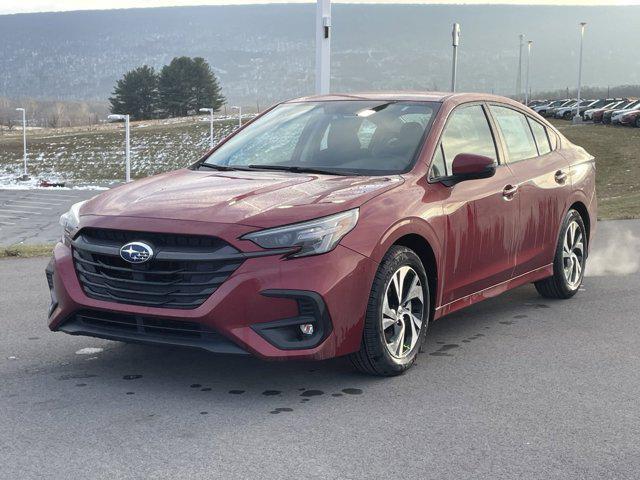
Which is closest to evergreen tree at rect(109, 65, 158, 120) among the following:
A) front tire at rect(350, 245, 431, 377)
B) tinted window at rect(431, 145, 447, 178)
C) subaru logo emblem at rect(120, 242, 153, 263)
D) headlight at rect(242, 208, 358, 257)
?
tinted window at rect(431, 145, 447, 178)

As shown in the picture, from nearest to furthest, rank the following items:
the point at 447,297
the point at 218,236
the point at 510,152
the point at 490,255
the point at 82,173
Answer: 1. the point at 218,236
2. the point at 447,297
3. the point at 490,255
4. the point at 510,152
5. the point at 82,173

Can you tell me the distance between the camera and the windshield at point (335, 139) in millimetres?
5582

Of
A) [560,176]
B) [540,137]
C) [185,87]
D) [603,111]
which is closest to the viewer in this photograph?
[560,176]

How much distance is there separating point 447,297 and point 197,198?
1726 mm

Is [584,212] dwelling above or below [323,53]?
below

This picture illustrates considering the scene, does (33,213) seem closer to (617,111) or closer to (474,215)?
(617,111)

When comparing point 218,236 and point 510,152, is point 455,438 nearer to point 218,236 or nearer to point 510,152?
point 218,236

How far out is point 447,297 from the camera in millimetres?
5574

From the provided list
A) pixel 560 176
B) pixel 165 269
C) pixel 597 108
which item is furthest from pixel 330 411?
pixel 597 108

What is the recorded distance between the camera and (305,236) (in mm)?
4496

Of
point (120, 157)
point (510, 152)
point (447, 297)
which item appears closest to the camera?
point (447, 297)

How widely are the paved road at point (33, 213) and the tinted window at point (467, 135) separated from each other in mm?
30516

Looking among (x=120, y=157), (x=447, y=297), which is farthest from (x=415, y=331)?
(x=120, y=157)

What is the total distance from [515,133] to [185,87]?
5388 inches
